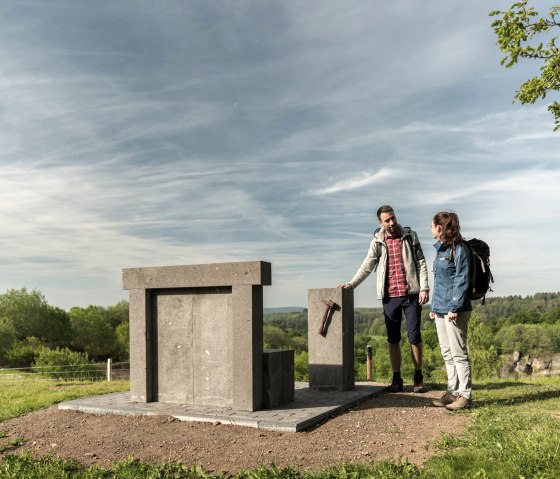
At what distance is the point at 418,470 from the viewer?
4.48 metres

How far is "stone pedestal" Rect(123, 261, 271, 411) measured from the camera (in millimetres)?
6754

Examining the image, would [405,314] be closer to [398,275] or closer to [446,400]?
[398,275]

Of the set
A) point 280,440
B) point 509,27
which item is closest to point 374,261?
point 280,440

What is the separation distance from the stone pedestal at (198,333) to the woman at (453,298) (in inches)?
91.4

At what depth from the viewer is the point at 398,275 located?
7.93 m

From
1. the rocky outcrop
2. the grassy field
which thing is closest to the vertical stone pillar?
the grassy field

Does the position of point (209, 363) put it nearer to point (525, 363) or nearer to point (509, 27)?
point (509, 27)

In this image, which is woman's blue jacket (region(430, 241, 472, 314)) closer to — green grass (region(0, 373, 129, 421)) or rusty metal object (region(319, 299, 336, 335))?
rusty metal object (region(319, 299, 336, 335))

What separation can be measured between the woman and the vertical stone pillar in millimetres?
1685

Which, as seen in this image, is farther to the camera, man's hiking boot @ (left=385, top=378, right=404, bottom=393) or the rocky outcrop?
the rocky outcrop

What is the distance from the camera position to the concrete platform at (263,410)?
6.19 meters

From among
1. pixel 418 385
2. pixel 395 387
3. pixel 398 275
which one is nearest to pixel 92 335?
pixel 395 387

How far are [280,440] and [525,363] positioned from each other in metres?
93.5

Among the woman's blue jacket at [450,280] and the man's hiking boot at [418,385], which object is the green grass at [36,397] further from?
the woman's blue jacket at [450,280]
